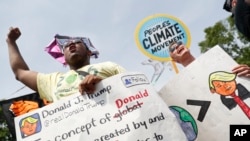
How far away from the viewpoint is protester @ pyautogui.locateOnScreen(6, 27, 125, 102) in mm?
2475

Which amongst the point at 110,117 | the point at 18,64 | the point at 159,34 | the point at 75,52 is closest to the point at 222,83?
the point at 110,117

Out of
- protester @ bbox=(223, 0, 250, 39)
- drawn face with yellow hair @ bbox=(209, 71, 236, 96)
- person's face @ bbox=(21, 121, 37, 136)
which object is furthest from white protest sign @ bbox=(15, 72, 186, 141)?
protester @ bbox=(223, 0, 250, 39)

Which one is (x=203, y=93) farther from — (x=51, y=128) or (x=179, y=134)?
(x=51, y=128)

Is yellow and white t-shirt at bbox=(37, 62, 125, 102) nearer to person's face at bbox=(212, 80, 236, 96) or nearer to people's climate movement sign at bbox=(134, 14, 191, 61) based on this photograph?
person's face at bbox=(212, 80, 236, 96)

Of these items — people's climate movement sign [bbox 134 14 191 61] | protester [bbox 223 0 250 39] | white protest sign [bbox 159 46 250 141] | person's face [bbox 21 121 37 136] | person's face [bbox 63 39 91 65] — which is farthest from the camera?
people's climate movement sign [bbox 134 14 191 61]

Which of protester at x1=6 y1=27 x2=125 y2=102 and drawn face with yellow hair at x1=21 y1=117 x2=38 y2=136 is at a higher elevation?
protester at x1=6 y1=27 x2=125 y2=102

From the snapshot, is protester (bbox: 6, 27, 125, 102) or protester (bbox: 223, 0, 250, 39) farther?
protester (bbox: 6, 27, 125, 102)

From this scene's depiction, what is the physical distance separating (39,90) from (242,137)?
1317 mm

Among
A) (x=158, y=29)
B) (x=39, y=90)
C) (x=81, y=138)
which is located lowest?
(x=81, y=138)

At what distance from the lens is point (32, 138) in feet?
6.95

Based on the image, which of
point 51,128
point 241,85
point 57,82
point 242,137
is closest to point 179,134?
point 242,137

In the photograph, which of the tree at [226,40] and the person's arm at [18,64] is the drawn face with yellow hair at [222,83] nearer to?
the person's arm at [18,64]

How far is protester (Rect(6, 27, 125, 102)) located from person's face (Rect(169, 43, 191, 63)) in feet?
1.22

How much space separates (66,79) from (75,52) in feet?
0.96
